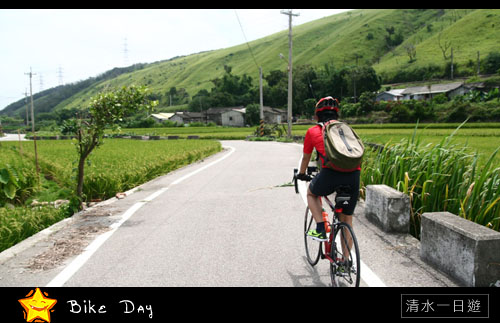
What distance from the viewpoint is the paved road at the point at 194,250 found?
3989 millimetres

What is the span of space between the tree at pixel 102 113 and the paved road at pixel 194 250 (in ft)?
4.57

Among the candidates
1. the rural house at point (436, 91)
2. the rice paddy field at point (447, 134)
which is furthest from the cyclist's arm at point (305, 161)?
the rural house at point (436, 91)

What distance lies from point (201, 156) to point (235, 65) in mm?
180834

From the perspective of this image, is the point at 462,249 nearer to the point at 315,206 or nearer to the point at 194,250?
the point at 315,206

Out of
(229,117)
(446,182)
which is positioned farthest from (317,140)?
(229,117)

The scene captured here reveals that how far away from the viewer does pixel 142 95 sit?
7590mm

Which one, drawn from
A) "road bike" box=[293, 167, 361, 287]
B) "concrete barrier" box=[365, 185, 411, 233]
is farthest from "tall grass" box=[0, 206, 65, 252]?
"concrete barrier" box=[365, 185, 411, 233]

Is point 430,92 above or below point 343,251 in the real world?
above

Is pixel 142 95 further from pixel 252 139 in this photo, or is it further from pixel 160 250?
A: pixel 252 139

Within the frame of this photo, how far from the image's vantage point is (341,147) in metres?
3.47

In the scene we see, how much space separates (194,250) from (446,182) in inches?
151

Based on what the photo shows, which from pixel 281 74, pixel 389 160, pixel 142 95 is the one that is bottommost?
pixel 389 160
